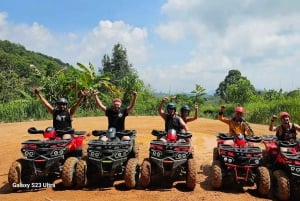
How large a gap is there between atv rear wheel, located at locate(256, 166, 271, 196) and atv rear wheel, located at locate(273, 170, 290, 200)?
0.15 metres

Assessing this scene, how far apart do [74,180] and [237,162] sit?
3230mm

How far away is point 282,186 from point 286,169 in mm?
512

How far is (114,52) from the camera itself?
4044cm

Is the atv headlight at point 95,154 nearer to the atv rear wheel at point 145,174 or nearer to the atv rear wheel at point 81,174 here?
the atv rear wheel at point 81,174

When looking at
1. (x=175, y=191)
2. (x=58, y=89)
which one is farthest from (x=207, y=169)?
(x=58, y=89)

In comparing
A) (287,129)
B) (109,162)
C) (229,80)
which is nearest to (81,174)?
(109,162)

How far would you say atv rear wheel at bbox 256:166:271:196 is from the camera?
6.74 m

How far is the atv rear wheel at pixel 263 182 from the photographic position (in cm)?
674

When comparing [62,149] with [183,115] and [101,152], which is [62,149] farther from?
[183,115]

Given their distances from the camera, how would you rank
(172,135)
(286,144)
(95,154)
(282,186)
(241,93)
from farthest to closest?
(241,93), (172,135), (286,144), (95,154), (282,186)

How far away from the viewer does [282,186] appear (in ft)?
21.3

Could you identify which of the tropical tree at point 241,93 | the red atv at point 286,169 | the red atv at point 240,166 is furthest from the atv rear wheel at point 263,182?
the tropical tree at point 241,93

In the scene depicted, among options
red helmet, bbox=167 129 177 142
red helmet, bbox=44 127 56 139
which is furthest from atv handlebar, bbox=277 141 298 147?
red helmet, bbox=44 127 56 139

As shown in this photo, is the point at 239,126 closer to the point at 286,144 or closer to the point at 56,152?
the point at 286,144
